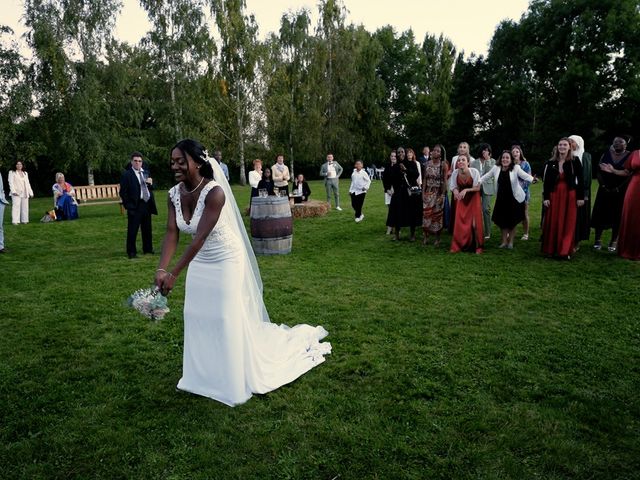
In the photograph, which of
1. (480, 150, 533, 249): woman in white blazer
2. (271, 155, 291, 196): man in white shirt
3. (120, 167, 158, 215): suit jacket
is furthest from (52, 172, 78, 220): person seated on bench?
(480, 150, 533, 249): woman in white blazer

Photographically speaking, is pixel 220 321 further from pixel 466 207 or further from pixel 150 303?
pixel 466 207

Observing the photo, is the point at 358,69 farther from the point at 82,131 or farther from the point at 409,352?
the point at 409,352

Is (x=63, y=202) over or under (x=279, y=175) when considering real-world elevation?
under

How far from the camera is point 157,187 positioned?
3444 centimetres

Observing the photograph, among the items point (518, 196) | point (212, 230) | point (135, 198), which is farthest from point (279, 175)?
point (212, 230)

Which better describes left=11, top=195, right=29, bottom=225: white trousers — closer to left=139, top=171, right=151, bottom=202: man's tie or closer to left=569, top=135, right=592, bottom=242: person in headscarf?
left=139, top=171, right=151, bottom=202: man's tie

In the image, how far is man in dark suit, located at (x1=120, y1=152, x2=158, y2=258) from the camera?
9289 mm

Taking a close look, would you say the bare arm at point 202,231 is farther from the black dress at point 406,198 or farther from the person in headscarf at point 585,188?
the black dress at point 406,198

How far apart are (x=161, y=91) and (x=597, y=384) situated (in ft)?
102

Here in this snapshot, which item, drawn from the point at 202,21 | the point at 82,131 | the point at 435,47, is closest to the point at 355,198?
the point at 82,131

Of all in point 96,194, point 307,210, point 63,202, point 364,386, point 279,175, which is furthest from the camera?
point 96,194

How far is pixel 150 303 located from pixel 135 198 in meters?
6.38

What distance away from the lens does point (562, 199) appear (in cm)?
821

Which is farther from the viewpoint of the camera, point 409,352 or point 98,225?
point 98,225
